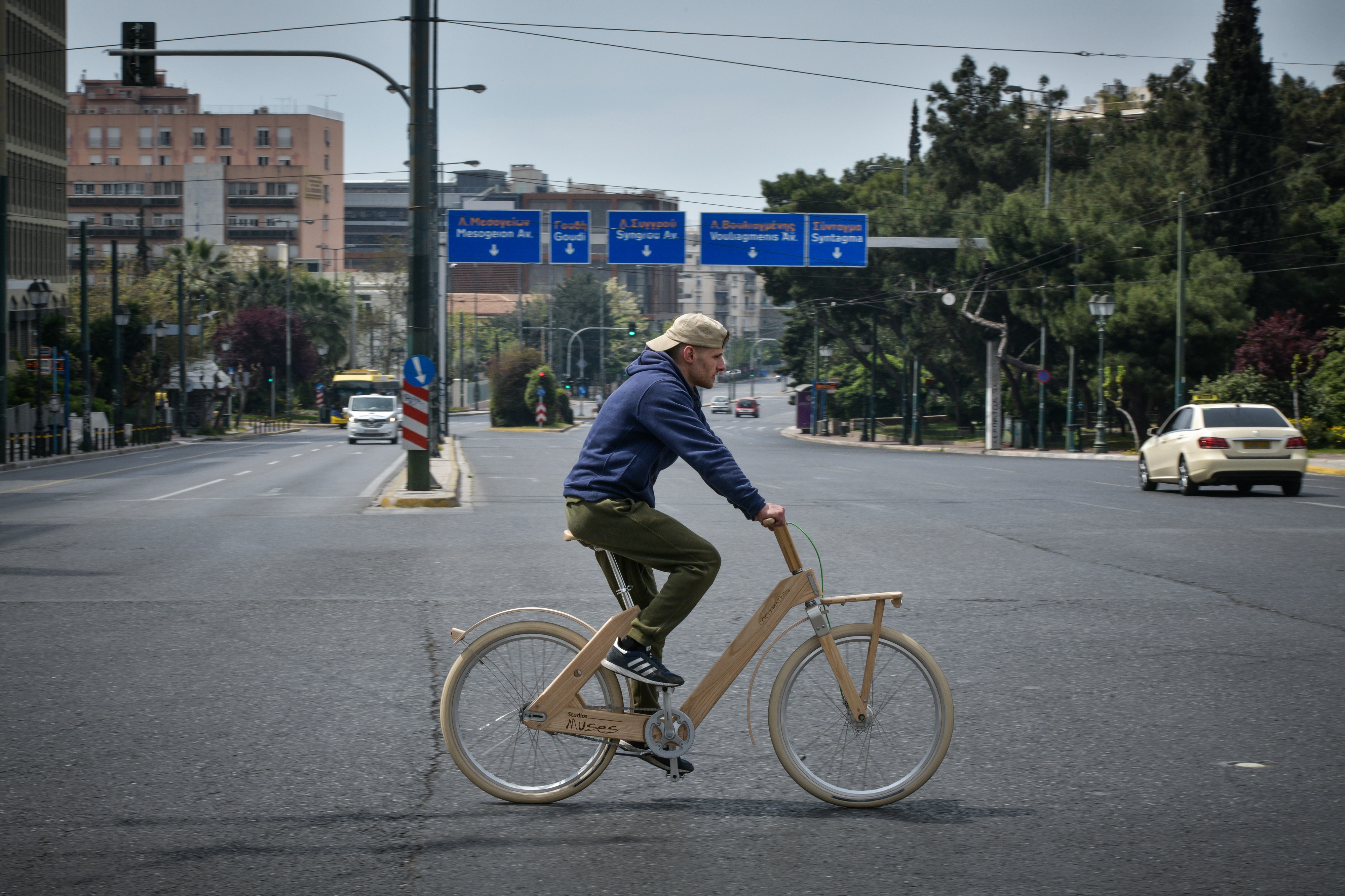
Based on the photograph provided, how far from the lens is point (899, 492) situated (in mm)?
23609

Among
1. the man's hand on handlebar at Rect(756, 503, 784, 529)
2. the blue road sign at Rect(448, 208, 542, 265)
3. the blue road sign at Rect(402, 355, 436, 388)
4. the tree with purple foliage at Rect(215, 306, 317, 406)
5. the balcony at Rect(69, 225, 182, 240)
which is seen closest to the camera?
the man's hand on handlebar at Rect(756, 503, 784, 529)

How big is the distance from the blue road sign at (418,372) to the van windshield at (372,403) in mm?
37626

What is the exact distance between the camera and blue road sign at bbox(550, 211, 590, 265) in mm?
45344

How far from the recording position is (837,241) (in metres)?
45.7

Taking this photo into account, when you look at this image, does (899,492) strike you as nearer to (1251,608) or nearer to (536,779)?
(1251,608)

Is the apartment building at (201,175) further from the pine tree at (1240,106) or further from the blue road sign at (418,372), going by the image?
the blue road sign at (418,372)

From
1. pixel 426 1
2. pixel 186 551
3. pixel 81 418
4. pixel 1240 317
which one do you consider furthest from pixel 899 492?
pixel 81 418

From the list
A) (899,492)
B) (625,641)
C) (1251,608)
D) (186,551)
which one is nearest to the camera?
(625,641)

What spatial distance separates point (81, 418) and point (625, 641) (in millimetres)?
56151

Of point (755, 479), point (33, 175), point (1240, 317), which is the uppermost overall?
point (33, 175)

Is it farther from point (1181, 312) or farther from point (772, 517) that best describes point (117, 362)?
point (772, 517)

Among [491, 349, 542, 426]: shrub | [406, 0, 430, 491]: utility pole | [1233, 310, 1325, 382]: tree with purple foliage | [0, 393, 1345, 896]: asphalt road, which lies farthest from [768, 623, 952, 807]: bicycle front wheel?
[491, 349, 542, 426]: shrub

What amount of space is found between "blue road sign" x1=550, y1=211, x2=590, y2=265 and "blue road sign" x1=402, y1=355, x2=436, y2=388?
81.0 feet

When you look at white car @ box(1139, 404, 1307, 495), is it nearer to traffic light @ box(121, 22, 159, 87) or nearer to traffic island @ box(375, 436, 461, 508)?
traffic island @ box(375, 436, 461, 508)
